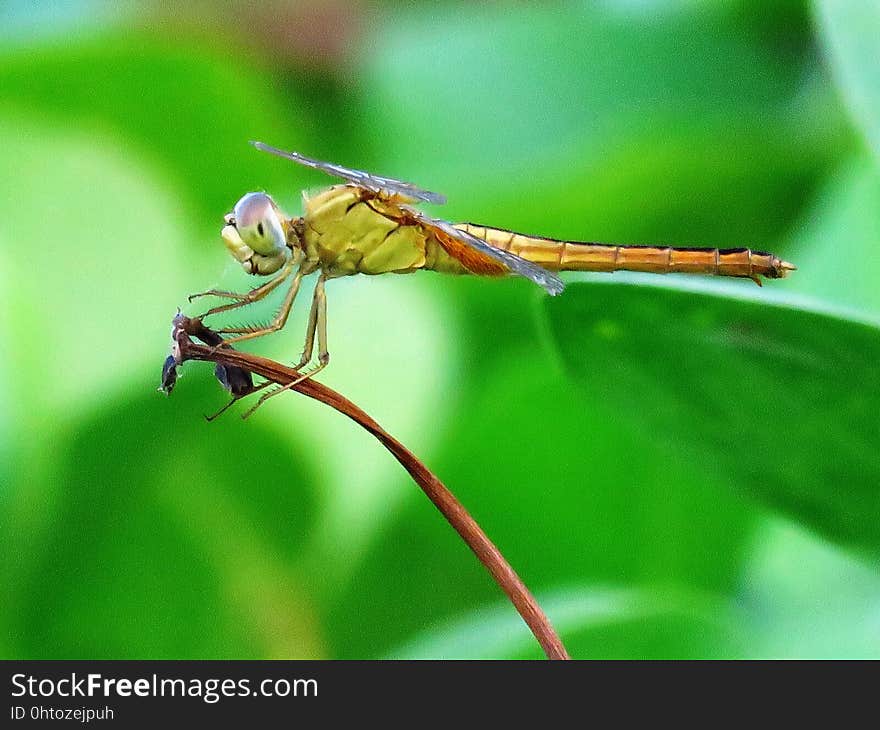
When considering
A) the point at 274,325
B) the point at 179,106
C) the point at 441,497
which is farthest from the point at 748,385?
the point at 179,106

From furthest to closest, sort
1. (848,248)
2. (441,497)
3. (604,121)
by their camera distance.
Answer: (604,121) → (848,248) → (441,497)

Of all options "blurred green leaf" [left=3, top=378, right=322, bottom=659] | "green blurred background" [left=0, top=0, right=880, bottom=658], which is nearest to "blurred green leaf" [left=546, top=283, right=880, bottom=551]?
"green blurred background" [left=0, top=0, right=880, bottom=658]

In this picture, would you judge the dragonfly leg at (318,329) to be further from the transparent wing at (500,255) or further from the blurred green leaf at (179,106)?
the blurred green leaf at (179,106)

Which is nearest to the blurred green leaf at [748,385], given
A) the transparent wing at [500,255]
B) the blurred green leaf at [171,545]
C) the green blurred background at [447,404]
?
the green blurred background at [447,404]

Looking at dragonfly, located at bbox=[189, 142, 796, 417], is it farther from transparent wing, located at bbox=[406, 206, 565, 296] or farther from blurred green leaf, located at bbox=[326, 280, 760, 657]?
blurred green leaf, located at bbox=[326, 280, 760, 657]

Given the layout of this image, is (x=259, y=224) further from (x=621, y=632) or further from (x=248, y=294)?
(x=621, y=632)
